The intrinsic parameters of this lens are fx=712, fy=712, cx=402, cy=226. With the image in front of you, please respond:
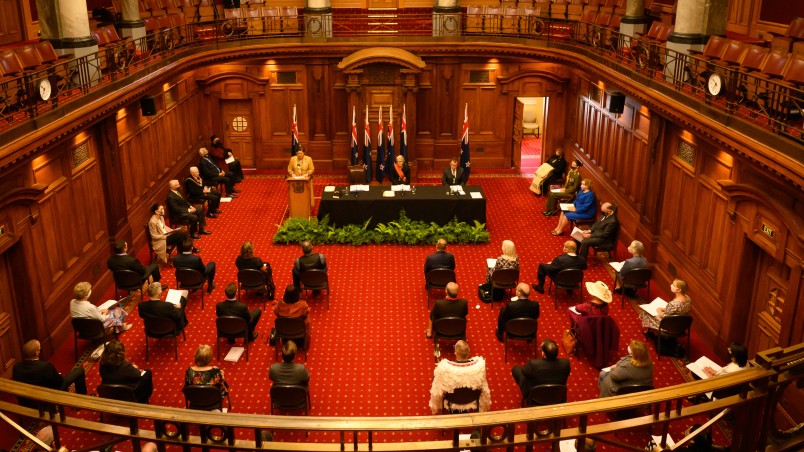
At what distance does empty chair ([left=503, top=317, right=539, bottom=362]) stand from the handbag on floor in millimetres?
555

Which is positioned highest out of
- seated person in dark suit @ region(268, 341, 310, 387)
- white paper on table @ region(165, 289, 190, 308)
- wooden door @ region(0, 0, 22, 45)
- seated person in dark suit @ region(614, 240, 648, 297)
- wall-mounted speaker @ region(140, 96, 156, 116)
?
wooden door @ region(0, 0, 22, 45)

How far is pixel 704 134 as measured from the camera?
9.95m

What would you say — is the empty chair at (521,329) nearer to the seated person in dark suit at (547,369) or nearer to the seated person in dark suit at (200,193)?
the seated person in dark suit at (547,369)

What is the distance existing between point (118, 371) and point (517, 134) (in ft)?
43.4

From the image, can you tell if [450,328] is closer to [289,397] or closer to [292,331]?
[292,331]

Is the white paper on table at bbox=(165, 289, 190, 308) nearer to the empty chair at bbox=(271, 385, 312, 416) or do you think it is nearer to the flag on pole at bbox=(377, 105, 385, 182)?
the empty chair at bbox=(271, 385, 312, 416)

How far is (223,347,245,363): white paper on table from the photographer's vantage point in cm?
1005

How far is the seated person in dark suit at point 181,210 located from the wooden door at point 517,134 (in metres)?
8.60

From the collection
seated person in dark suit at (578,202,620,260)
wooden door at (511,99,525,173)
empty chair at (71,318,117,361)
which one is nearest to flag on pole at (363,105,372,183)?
wooden door at (511,99,525,173)

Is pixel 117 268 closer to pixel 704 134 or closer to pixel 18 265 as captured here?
pixel 18 265

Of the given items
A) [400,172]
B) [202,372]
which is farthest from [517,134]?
[202,372]

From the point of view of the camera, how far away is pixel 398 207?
48.1 ft

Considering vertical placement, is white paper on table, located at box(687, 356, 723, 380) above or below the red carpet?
above

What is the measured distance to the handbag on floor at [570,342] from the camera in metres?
10.1
